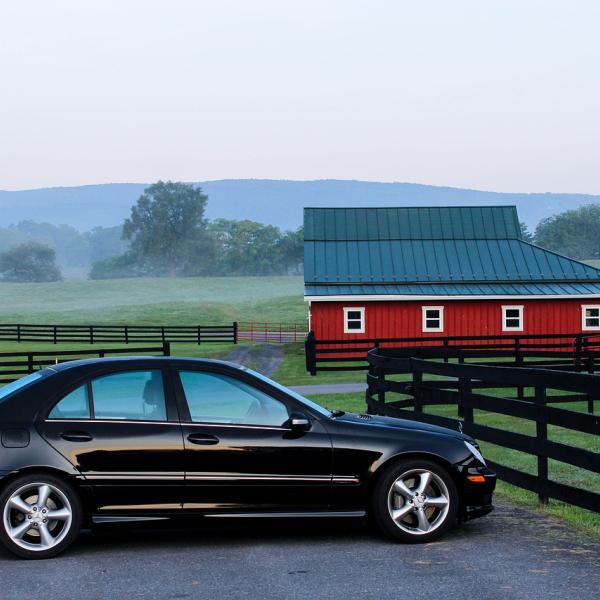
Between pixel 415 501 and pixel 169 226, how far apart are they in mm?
165621

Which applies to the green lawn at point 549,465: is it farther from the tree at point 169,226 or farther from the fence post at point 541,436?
the tree at point 169,226

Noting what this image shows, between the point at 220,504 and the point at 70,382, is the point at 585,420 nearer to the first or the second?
the point at 220,504

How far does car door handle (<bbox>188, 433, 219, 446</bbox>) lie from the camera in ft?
25.8

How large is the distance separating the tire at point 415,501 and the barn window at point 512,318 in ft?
113

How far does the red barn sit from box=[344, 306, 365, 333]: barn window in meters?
0.04

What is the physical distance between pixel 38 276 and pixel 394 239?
490ft

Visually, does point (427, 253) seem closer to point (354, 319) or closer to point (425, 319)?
point (425, 319)

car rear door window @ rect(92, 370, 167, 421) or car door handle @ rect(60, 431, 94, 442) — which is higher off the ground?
car rear door window @ rect(92, 370, 167, 421)

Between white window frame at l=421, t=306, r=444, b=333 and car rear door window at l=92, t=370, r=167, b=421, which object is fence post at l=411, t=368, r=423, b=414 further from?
white window frame at l=421, t=306, r=444, b=333

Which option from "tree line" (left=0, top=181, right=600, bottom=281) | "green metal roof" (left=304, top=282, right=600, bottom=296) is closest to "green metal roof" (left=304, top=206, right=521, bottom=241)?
"green metal roof" (left=304, top=282, right=600, bottom=296)

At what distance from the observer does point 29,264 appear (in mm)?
187000

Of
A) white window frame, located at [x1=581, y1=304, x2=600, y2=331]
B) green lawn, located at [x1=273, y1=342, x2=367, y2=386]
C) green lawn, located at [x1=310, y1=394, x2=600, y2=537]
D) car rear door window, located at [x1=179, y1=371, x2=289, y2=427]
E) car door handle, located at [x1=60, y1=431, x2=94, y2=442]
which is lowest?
green lawn, located at [x1=310, y1=394, x2=600, y2=537]

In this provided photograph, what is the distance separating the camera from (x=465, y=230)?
45.8 metres

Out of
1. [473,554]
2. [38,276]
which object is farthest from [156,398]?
[38,276]
